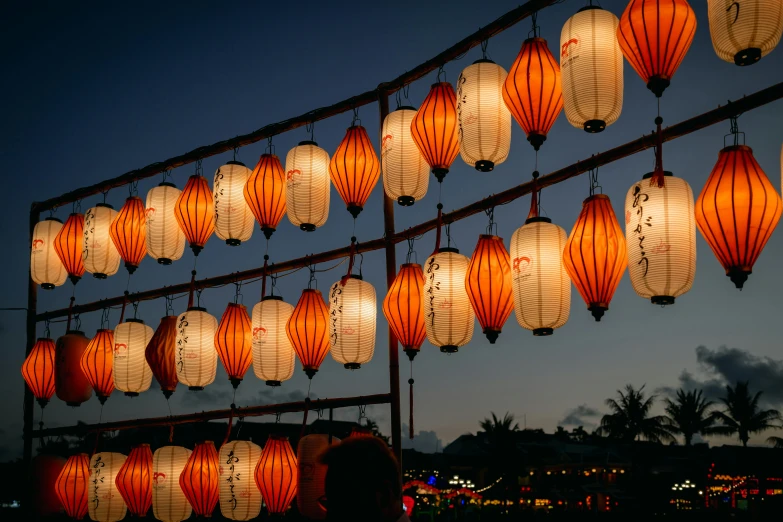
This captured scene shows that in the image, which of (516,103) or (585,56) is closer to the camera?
(585,56)

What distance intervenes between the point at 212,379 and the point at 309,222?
2.06 metres

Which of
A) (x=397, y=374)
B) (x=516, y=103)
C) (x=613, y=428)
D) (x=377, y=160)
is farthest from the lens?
(x=613, y=428)

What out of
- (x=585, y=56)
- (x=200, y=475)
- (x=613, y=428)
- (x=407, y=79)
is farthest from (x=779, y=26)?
(x=613, y=428)

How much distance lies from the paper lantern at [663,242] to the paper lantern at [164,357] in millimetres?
5189

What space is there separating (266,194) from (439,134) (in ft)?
7.21

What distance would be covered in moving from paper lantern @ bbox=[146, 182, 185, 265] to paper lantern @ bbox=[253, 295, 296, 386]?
1778 millimetres

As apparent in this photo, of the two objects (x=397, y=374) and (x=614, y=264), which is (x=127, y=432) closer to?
(x=397, y=374)

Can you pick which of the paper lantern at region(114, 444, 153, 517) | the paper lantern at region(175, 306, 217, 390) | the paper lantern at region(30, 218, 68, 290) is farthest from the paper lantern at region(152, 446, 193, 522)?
the paper lantern at region(30, 218, 68, 290)

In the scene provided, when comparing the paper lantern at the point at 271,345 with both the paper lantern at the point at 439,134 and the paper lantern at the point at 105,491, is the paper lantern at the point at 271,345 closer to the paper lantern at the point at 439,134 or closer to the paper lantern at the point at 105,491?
the paper lantern at the point at 439,134

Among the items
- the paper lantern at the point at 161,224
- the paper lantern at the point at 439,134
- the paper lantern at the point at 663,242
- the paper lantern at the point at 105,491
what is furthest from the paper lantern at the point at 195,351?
the paper lantern at the point at 663,242

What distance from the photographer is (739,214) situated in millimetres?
3871

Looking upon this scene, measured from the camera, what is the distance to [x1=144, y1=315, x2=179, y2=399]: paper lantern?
301 inches

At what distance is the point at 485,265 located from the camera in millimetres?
5297

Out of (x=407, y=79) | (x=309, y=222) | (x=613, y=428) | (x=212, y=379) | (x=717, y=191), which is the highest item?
(x=407, y=79)
